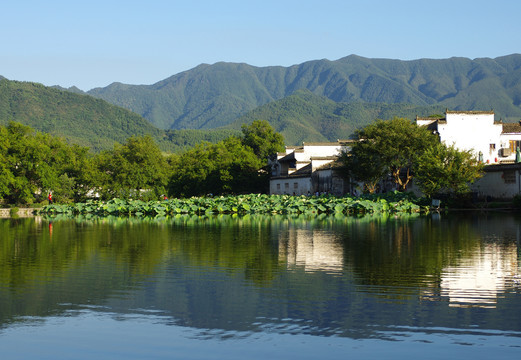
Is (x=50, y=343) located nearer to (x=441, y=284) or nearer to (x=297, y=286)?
(x=297, y=286)

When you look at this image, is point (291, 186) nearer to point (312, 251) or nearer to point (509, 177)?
point (509, 177)

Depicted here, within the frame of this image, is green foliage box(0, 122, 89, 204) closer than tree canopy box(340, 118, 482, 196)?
No

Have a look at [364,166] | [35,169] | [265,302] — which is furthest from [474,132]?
[265,302]

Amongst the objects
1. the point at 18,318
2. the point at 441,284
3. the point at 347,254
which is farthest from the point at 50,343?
the point at 347,254

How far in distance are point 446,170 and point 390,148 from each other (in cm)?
599

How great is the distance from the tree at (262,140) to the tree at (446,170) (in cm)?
4297

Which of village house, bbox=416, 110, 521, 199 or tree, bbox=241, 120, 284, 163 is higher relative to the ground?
tree, bbox=241, 120, 284, 163

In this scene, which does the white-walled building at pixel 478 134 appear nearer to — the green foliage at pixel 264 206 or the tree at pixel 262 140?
the green foliage at pixel 264 206

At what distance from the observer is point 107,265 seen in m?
16.7

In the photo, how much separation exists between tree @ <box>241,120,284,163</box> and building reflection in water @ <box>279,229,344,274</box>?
63.3m

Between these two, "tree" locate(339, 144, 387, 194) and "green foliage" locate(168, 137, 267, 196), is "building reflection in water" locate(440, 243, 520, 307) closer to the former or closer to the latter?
"tree" locate(339, 144, 387, 194)

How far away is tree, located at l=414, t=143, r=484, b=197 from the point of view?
4522 cm

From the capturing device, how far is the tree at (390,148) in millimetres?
50562

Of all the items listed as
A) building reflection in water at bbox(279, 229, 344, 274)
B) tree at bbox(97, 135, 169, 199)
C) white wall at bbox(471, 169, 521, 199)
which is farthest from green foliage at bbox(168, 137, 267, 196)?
building reflection in water at bbox(279, 229, 344, 274)
